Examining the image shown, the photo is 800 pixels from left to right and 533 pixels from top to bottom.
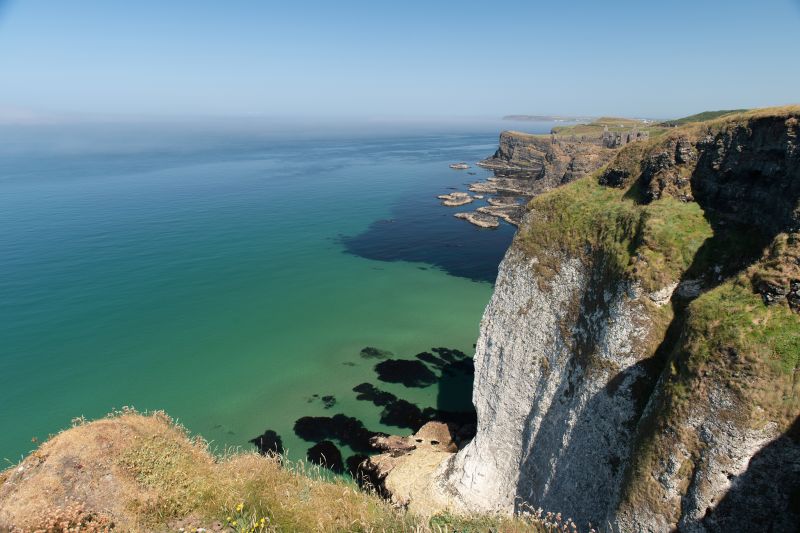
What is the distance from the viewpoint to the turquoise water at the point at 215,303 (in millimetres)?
40219

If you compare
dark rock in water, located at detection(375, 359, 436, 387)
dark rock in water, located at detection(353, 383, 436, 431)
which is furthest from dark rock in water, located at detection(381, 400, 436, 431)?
dark rock in water, located at detection(375, 359, 436, 387)

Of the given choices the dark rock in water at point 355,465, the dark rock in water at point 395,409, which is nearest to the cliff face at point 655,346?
the dark rock in water at point 355,465

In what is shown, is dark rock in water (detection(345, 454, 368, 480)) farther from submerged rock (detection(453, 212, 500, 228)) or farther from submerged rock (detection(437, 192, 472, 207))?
submerged rock (detection(437, 192, 472, 207))

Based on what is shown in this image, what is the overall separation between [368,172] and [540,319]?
148 meters

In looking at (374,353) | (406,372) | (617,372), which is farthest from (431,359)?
(617,372)

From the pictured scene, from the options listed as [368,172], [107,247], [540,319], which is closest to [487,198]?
[368,172]

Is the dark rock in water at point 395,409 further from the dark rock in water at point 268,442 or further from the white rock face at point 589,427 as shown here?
the dark rock in water at point 268,442

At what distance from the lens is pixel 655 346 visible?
19.8m

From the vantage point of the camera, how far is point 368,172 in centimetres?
16750

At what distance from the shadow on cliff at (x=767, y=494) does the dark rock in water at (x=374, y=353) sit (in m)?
35.5

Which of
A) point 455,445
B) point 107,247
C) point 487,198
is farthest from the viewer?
point 487,198

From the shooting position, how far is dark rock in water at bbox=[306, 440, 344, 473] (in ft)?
106

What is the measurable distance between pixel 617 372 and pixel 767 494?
7.10m

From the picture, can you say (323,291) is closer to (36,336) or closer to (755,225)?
(36,336)
